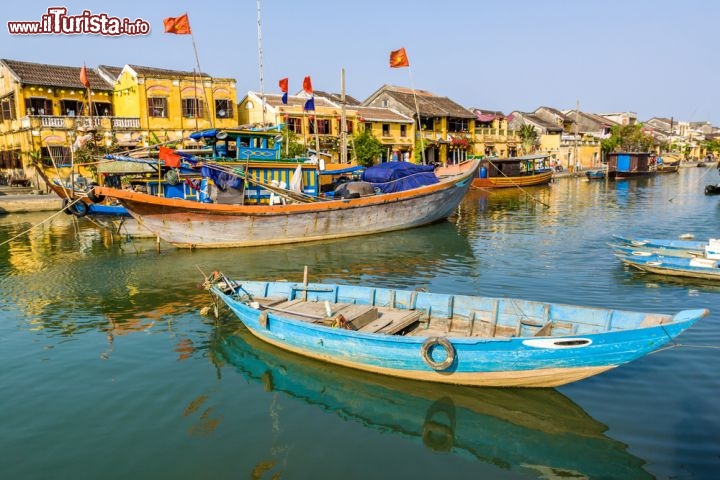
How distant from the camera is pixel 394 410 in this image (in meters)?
7.79

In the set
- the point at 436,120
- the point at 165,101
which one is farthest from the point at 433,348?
the point at 436,120

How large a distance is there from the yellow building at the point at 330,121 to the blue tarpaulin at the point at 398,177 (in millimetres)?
12765

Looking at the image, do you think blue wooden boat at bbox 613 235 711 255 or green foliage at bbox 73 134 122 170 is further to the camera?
green foliage at bbox 73 134 122 170

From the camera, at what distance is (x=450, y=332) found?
30.7ft

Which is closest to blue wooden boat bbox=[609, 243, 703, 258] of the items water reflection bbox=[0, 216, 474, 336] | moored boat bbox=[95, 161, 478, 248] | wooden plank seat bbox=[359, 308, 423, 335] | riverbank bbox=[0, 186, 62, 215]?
water reflection bbox=[0, 216, 474, 336]

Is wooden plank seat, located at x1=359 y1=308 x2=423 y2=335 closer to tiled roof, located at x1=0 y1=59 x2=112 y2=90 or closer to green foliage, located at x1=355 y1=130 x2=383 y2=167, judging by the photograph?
green foliage, located at x1=355 y1=130 x2=383 y2=167

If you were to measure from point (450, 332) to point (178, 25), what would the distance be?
17.6 meters

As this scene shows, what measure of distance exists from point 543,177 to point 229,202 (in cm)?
3555

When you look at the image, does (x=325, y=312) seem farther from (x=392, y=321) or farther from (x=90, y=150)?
(x=90, y=150)

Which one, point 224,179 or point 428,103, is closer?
point 224,179

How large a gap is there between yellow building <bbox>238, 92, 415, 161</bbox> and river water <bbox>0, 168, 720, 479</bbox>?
25380 millimetres

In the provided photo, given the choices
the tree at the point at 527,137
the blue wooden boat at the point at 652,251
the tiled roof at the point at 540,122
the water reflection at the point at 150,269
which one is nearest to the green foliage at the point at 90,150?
the water reflection at the point at 150,269

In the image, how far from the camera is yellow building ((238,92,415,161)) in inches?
1580

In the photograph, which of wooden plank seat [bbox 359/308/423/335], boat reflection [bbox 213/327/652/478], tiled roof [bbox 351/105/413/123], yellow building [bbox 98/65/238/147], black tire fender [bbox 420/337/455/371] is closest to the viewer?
boat reflection [bbox 213/327/652/478]
